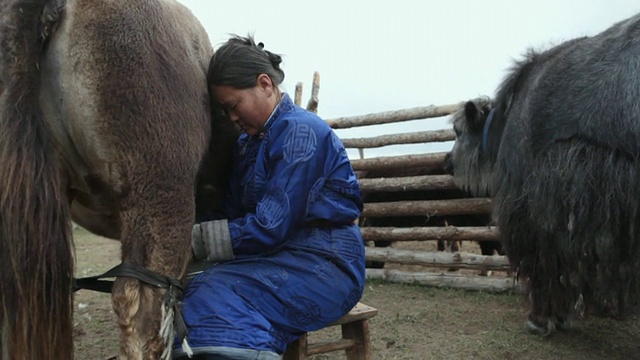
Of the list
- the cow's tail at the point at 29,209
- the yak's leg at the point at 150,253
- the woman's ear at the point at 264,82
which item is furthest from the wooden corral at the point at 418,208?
the cow's tail at the point at 29,209

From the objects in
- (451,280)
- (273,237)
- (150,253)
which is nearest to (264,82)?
(273,237)

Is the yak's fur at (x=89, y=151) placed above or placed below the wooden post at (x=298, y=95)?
below

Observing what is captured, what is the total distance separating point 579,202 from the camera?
3488 mm

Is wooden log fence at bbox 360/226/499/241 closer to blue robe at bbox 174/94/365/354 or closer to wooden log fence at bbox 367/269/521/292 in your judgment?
wooden log fence at bbox 367/269/521/292

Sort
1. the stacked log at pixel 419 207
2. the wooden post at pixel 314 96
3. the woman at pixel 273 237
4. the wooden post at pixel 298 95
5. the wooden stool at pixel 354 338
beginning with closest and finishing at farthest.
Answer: the woman at pixel 273 237
the wooden stool at pixel 354 338
the stacked log at pixel 419 207
the wooden post at pixel 314 96
the wooden post at pixel 298 95

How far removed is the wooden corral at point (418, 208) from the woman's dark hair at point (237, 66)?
4166mm

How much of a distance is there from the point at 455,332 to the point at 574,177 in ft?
6.63

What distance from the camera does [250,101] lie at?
8.15 ft

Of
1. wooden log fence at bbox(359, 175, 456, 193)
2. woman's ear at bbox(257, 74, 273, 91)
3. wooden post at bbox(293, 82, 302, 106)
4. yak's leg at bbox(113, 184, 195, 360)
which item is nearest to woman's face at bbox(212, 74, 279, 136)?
woman's ear at bbox(257, 74, 273, 91)

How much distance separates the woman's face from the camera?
247 centimetres

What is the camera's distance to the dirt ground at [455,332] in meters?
4.36

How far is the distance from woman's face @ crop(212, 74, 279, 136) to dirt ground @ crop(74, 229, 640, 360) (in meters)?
2.46

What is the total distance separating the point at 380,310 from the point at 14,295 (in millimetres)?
4246

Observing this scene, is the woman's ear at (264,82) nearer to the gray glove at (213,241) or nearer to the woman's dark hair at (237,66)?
the woman's dark hair at (237,66)
